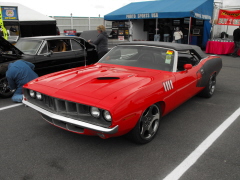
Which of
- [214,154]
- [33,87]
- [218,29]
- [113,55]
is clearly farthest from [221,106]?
[218,29]

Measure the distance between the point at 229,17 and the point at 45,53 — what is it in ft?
40.5

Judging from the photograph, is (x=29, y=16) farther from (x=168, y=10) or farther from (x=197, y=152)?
(x=197, y=152)

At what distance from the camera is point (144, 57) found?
3947mm

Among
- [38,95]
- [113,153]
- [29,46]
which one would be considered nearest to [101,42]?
[29,46]

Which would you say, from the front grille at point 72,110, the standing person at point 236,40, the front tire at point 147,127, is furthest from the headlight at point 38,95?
the standing person at point 236,40

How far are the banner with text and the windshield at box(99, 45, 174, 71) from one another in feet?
39.7

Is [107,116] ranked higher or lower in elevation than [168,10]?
lower

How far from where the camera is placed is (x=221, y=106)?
4.73 metres

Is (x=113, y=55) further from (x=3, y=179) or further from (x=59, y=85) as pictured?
(x=3, y=179)

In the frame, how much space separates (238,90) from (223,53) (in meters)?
8.18

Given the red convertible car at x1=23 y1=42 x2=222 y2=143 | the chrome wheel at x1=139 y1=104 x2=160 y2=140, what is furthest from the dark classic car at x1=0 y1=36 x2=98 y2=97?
the chrome wheel at x1=139 y1=104 x2=160 y2=140

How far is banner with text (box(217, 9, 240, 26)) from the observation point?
13.7m

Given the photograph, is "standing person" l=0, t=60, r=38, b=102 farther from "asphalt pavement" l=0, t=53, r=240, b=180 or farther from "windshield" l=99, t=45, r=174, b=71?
"windshield" l=99, t=45, r=174, b=71

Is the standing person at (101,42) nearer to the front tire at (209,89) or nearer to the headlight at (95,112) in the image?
the front tire at (209,89)
